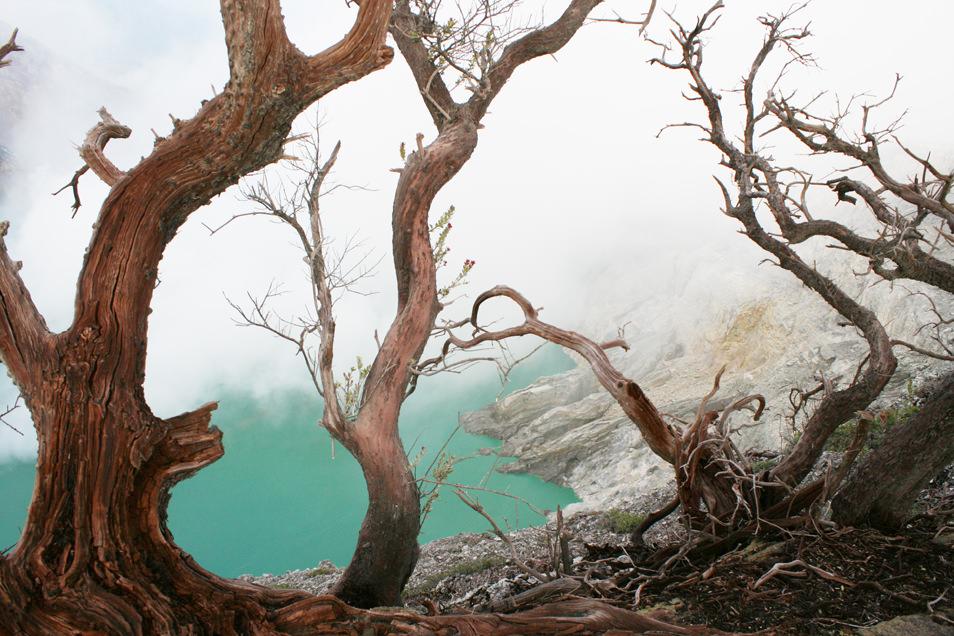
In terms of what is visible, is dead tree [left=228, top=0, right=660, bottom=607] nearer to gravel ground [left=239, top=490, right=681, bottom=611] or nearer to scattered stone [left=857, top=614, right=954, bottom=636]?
gravel ground [left=239, top=490, right=681, bottom=611]

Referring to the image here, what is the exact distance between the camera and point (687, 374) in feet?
37.1

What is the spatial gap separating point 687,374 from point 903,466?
29.3 feet

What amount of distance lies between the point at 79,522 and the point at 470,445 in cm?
1075

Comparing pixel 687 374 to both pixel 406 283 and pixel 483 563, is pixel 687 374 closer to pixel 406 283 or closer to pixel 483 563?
pixel 483 563

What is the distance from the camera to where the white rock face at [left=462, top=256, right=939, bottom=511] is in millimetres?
8680

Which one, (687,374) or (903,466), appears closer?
(903,466)

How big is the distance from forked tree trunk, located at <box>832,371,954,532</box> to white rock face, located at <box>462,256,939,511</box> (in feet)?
14.0

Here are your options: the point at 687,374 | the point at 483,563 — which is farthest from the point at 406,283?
the point at 687,374

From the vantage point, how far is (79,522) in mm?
1907

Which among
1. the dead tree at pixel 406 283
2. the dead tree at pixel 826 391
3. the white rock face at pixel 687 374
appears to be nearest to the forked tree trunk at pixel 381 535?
the dead tree at pixel 406 283

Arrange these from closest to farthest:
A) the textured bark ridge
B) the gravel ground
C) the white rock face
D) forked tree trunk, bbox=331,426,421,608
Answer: the textured bark ridge → forked tree trunk, bbox=331,426,421,608 → the gravel ground → the white rock face

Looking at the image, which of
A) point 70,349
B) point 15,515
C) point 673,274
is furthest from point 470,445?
point 70,349

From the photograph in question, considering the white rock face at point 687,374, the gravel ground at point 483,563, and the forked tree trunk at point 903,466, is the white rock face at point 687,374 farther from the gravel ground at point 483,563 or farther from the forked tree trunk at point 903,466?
the forked tree trunk at point 903,466

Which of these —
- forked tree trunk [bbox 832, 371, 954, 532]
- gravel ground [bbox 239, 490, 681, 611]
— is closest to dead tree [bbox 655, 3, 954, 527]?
forked tree trunk [bbox 832, 371, 954, 532]
